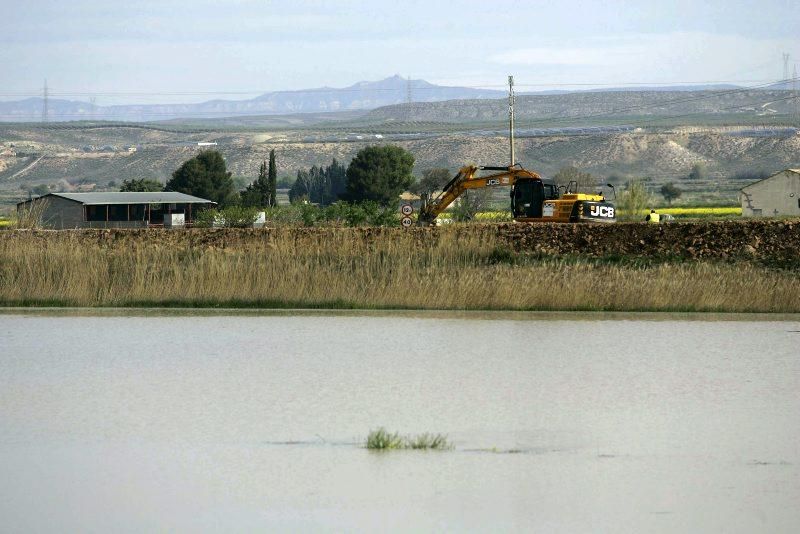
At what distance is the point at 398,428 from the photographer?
9.80 metres

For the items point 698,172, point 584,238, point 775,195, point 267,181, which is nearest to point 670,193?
point 775,195

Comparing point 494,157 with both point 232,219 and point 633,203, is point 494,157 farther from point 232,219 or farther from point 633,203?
point 232,219

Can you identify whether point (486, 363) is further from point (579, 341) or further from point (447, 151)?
point (447, 151)

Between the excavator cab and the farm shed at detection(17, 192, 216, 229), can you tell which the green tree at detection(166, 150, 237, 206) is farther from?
the excavator cab

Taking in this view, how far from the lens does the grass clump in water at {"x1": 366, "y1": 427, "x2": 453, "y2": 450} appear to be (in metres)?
9.13

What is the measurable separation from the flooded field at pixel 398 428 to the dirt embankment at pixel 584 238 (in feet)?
28.3

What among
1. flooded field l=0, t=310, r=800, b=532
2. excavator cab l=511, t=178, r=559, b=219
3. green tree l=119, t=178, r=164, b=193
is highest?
green tree l=119, t=178, r=164, b=193

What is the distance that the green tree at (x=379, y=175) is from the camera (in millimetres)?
75000

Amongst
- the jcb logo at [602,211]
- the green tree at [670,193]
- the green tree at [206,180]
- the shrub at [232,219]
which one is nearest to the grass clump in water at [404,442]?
the jcb logo at [602,211]

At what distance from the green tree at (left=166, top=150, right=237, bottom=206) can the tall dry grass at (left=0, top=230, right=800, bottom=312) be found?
49919 mm

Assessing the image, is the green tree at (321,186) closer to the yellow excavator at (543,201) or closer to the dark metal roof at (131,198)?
the dark metal roof at (131,198)

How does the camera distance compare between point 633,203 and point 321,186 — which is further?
point 321,186

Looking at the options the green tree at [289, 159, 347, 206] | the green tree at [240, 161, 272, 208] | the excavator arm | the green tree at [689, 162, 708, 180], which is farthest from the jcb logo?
the green tree at [689, 162, 708, 180]

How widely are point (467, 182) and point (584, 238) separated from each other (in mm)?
10204
